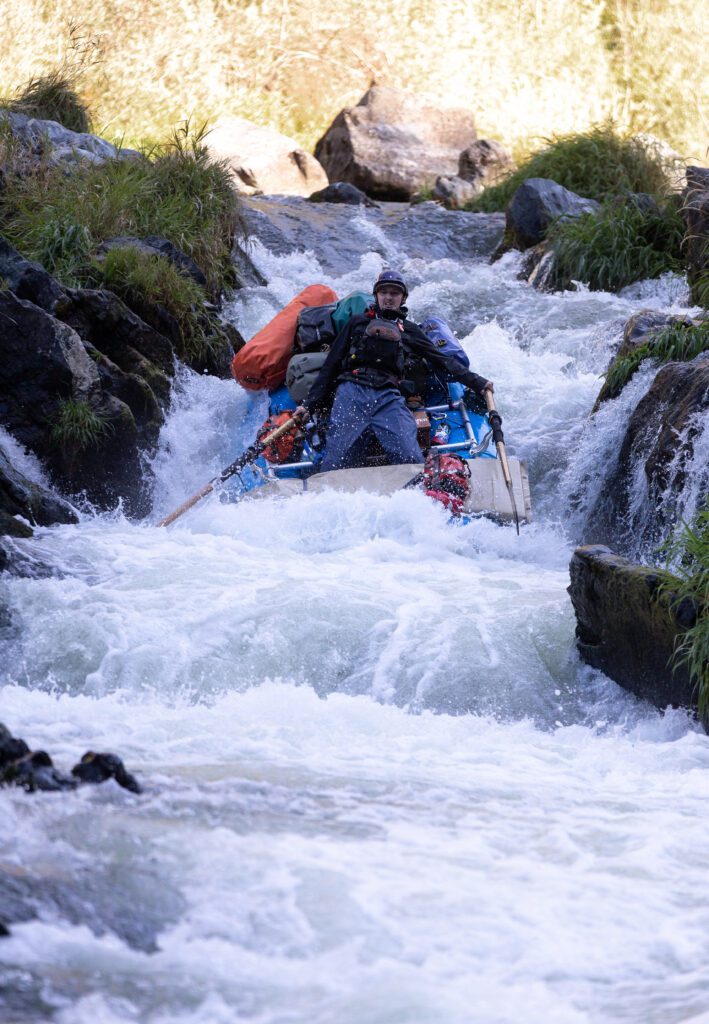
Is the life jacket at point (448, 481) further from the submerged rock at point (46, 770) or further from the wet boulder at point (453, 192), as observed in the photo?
the wet boulder at point (453, 192)

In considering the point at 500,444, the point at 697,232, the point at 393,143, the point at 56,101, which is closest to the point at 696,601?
the point at 500,444

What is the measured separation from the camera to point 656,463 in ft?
17.4

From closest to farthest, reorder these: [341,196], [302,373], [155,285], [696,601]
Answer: [696,601]
[302,373]
[155,285]
[341,196]

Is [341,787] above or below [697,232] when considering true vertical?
below

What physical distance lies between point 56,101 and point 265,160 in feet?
8.32

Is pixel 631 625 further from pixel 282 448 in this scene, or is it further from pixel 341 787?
pixel 282 448

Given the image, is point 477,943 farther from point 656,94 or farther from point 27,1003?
point 656,94

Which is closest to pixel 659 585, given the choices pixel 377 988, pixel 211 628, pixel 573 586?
pixel 573 586

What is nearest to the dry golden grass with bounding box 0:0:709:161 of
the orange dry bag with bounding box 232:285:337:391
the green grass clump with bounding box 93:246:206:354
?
the green grass clump with bounding box 93:246:206:354

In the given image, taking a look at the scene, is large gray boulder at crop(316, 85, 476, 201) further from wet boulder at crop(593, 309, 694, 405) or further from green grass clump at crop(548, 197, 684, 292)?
wet boulder at crop(593, 309, 694, 405)

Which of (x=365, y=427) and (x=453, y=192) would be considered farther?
(x=453, y=192)

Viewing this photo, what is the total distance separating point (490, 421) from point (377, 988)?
14.3ft

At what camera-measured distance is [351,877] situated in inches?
88.9

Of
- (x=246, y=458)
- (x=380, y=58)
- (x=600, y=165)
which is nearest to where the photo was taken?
(x=246, y=458)
